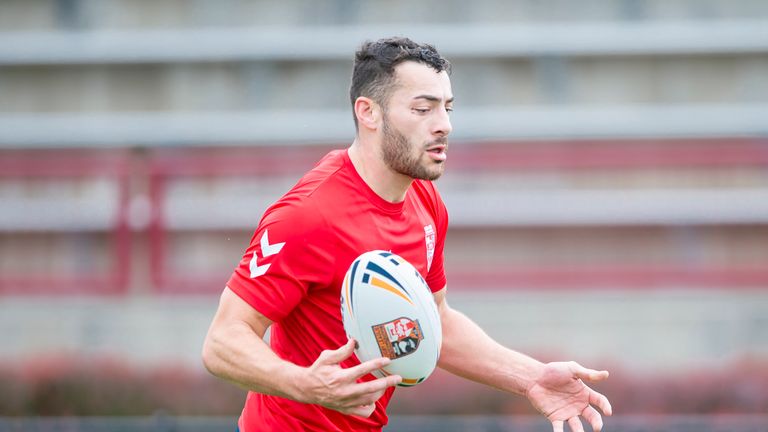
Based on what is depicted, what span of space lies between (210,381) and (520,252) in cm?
452

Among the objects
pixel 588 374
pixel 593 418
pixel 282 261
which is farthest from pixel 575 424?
pixel 282 261

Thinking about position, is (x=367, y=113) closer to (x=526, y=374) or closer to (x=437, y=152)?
(x=437, y=152)

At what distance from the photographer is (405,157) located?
369cm

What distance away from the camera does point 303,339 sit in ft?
12.4

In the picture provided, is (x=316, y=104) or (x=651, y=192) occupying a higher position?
(x=316, y=104)

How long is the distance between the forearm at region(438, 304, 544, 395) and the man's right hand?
967 mm

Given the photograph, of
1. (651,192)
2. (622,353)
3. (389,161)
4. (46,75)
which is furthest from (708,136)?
(389,161)

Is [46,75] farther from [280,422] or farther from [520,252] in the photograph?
[280,422]

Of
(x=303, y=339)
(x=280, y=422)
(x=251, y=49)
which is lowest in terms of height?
(x=280, y=422)

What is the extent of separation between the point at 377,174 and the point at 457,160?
23.1 feet

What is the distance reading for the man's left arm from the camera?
12.7 feet

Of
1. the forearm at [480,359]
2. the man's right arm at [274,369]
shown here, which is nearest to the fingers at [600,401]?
the forearm at [480,359]

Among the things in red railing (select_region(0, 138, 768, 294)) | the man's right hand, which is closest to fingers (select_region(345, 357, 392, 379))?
the man's right hand

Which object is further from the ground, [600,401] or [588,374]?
[588,374]
